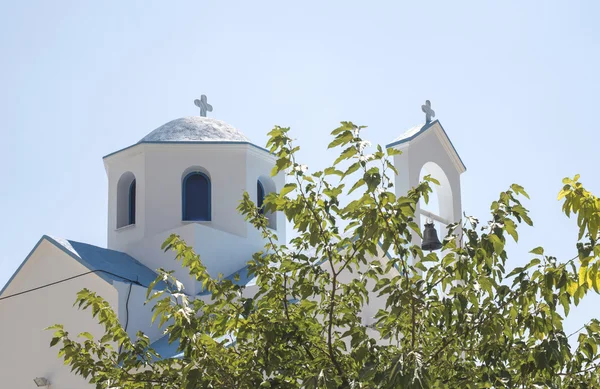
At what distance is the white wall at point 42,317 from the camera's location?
10719 mm

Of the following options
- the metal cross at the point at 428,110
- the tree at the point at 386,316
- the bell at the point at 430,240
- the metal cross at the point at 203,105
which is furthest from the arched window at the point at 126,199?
the tree at the point at 386,316

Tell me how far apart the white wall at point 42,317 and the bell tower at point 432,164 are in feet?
Result: 13.0

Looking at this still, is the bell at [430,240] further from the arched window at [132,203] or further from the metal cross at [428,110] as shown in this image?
the arched window at [132,203]

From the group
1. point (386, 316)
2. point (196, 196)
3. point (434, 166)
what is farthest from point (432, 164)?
point (386, 316)

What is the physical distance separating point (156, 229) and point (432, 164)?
443cm

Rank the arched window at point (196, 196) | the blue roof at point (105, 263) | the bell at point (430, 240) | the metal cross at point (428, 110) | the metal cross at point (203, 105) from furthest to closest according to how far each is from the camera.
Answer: the metal cross at point (203, 105) → the arched window at point (196, 196) → the metal cross at point (428, 110) → the blue roof at point (105, 263) → the bell at point (430, 240)

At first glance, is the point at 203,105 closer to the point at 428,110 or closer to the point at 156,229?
the point at 156,229

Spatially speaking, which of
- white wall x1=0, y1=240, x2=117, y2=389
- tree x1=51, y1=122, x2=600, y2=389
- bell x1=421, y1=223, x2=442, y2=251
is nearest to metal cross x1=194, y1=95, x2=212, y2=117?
white wall x1=0, y1=240, x2=117, y2=389

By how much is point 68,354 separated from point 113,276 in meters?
6.59

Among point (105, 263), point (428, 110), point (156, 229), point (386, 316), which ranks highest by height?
point (428, 110)

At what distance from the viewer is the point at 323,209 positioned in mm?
3680

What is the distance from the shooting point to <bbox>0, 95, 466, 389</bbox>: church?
35.1 feet

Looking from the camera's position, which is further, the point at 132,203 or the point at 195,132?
the point at 195,132

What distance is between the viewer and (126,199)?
43.6 ft
